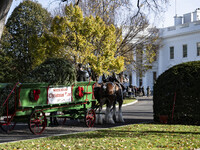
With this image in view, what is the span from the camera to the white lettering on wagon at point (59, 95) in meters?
11.0

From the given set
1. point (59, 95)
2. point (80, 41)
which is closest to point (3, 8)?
point (59, 95)

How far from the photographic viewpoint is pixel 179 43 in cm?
→ 5472

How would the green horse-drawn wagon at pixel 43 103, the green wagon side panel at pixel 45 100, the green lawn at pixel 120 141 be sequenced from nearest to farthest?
the green lawn at pixel 120 141, the green horse-drawn wagon at pixel 43 103, the green wagon side panel at pixel 45 100

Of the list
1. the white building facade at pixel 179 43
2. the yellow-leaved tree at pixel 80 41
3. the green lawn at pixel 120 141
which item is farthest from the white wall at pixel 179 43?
the green lawn at pixel 120 141

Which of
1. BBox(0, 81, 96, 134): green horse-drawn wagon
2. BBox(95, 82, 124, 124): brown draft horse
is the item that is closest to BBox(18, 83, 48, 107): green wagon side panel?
BBox(0, 81, 96, 134): green horse-drawn wagon

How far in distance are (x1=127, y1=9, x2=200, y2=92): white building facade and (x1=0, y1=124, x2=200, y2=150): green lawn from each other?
41.0 metres

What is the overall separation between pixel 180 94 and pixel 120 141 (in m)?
5.50

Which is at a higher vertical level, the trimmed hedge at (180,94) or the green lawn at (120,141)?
the trimmed hedge at (180,94)

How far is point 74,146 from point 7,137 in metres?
2.90

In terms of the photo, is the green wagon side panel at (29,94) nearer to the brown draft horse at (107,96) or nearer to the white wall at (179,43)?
the brown draft horse at (107,96)

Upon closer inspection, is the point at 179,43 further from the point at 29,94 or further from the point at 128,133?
the point at 29,94

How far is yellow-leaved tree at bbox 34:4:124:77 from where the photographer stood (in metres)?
22.8

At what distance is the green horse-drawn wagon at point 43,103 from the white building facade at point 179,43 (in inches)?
1558

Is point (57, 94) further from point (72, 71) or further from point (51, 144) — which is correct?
point (51, 144)
